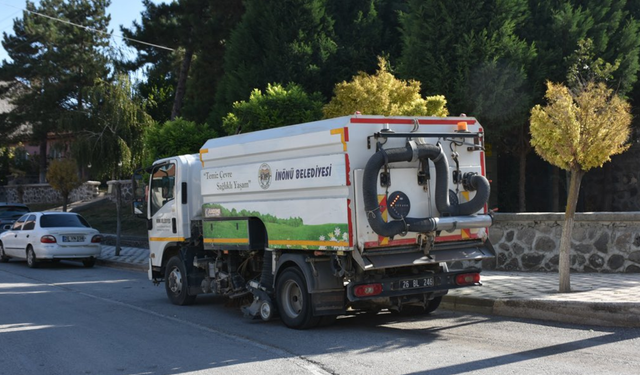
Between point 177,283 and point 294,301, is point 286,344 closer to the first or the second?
point 294,301

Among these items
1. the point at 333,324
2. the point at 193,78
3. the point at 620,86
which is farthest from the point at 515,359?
the point at 193,78

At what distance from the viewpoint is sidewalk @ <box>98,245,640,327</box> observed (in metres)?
8.83

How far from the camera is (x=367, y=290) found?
334 inches

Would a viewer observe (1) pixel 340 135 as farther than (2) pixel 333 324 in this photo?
No

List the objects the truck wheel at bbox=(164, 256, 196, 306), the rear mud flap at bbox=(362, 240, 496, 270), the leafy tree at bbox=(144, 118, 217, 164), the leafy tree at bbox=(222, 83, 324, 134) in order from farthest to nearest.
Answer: the leafy tree at bbox=(144, 118, 217, 164) < the leafy tree at bbox=(222, 83, 324, 134) < the truck wheel at bbox=(164, 256, 196, 306) < the rear mud flap at bbox=(362, 240, 496, 270)

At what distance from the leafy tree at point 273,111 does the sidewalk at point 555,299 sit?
259 inches

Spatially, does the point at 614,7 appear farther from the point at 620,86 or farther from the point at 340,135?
the point at 340,135

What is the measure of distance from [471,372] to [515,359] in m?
0.77

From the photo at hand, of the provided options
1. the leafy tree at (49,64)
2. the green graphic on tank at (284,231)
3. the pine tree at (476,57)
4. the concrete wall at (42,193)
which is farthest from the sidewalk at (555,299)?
the leafy tree at (49,64)

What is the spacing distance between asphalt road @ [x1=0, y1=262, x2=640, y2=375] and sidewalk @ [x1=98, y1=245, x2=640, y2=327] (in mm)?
227

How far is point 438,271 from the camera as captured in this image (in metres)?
9.52

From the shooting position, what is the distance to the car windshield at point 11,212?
26.9m

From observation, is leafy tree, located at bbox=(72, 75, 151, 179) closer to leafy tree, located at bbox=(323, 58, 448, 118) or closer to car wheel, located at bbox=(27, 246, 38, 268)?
car wheel, located at bbox=(27, 246, 38, 268)

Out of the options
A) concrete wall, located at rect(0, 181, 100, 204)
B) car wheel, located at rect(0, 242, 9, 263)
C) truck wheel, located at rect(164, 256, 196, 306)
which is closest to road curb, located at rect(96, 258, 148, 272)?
car wheel, located at rect(0, 242, 9, 263)
